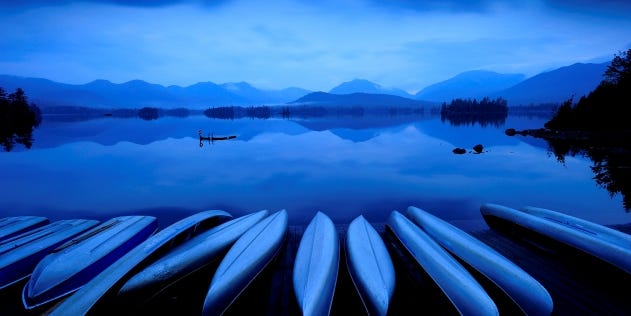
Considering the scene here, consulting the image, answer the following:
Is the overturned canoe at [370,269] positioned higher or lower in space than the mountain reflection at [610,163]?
higher

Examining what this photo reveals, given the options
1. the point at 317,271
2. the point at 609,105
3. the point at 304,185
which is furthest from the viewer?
the point at 609,105

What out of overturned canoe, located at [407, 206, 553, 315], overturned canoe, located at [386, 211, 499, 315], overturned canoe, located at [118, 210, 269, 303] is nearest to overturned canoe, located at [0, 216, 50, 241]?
overturned canoe, located at [118, 210, 269, 303]

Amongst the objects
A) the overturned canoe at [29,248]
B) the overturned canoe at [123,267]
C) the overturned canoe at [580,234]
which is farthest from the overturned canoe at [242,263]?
the overturned canoe at [580,234]

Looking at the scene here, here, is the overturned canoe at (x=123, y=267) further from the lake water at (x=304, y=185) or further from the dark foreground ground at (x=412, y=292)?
the lake water at (x=304, y=185)

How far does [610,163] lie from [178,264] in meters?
29.5

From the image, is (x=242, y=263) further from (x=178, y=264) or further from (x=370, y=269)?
(x=370, y=269)

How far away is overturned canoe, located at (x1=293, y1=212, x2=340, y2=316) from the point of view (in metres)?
4.11

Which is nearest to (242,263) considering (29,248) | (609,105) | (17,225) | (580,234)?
(29,248)

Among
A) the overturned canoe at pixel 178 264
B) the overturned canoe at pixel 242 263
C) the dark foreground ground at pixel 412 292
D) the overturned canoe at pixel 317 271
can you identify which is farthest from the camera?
the dark foreground ground at pixel 412 292

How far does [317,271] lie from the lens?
192 inches

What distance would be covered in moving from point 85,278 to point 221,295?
2964mm

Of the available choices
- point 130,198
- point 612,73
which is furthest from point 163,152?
point 612,73

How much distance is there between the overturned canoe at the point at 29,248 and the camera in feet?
18.0

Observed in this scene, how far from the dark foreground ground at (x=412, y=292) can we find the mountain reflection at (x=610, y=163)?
443 inches
